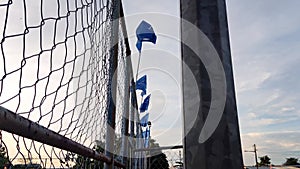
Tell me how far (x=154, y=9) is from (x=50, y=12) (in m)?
1.61

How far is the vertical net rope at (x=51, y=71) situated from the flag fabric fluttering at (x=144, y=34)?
1941 millimetres

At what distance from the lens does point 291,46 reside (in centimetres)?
436

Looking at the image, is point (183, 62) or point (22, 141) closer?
point (22, 141)

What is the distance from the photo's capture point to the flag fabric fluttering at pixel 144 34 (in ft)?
10.5

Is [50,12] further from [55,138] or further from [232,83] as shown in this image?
[232,83]

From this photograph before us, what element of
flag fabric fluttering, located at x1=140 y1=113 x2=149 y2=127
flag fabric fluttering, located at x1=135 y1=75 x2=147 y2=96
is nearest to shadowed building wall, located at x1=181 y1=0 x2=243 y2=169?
flag fabric fluttering, located at x1=135 y1=75 x2=147 y2=96

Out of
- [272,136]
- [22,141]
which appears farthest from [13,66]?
[272,136]

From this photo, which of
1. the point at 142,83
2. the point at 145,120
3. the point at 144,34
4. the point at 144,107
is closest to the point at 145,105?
the point at 144,107

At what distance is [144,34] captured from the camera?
3.31 metres

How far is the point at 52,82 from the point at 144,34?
2.66m

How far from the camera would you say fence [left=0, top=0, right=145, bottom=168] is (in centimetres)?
52

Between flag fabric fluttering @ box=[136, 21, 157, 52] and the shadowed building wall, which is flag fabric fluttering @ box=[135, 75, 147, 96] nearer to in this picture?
flag fabric fluttering @ box=[136, 21, 157, 52]

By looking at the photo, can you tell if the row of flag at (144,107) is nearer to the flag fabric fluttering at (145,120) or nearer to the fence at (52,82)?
the flag fabric fluttering at (145,120)

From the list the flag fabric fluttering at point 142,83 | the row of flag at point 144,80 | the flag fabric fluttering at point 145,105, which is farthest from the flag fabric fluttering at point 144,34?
the flag fabric fluttering at point 145,105
